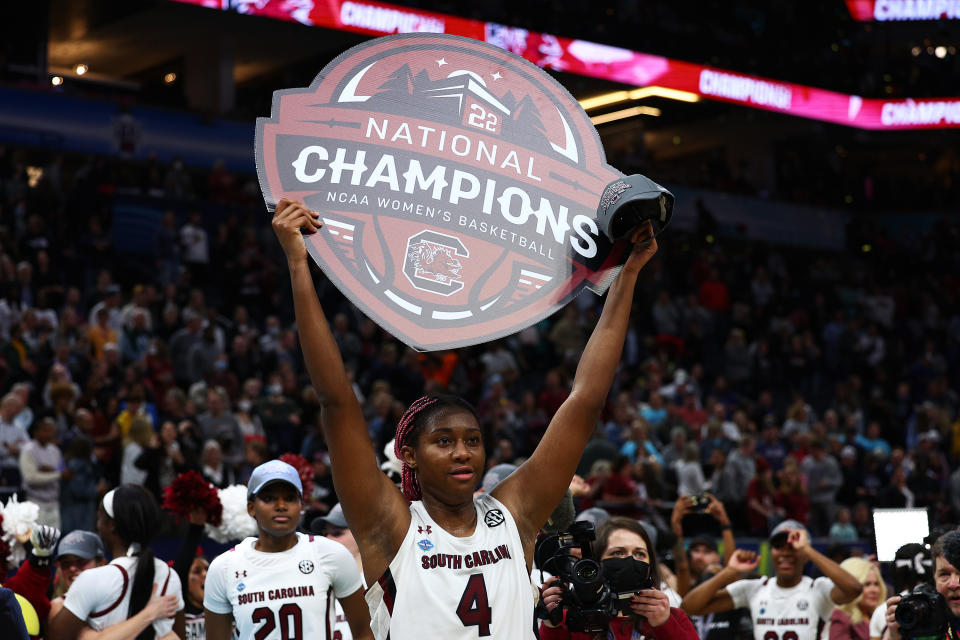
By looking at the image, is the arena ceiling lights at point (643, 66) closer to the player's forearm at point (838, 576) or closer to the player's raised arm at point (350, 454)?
the player's forearm at point (838, 576)

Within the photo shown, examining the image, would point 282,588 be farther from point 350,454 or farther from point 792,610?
point 792,610

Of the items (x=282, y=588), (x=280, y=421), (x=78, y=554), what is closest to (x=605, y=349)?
(x=282, y=588)

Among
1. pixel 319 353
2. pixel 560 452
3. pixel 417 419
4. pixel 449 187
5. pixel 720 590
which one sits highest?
pixel 449 187

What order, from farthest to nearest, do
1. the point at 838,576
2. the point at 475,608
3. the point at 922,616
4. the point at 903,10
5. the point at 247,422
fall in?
the point at 903,10 < the point at 247,422 < the point at 838,576 < the point at 922,616 < the point at 475,608

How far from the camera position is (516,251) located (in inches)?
145

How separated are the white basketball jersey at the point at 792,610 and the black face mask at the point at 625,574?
3.35 metres

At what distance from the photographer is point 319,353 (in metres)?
3.15

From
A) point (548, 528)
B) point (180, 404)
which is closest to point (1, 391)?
point (180, 404)

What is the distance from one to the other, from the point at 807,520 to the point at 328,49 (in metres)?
13.8

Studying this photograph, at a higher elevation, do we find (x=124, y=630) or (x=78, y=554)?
(x=78, y=554)

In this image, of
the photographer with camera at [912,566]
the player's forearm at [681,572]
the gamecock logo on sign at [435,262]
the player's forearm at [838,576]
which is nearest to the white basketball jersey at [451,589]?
the gamecock logo on sign at [435,262]

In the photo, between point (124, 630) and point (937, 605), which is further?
point (124, 630)

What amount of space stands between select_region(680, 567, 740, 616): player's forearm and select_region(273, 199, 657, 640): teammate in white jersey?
11.5 ft

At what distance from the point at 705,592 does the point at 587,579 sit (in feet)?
11.4
